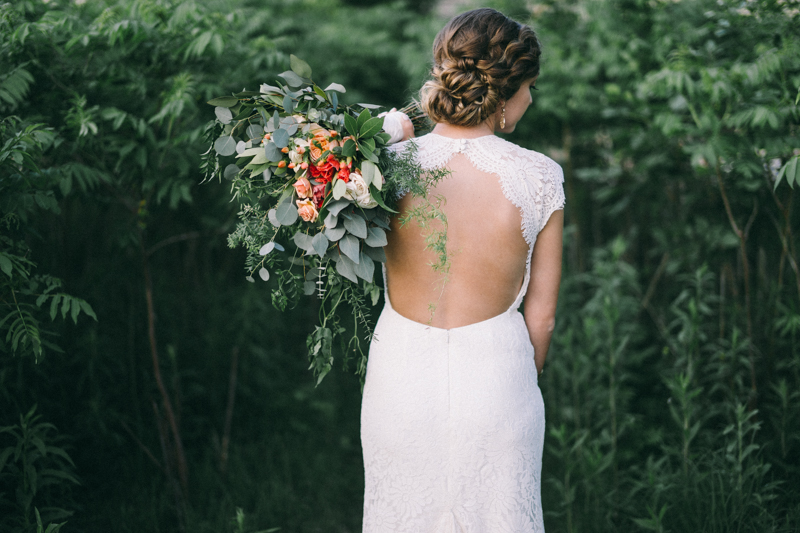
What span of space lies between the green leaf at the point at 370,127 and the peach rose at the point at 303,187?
0.69 ft

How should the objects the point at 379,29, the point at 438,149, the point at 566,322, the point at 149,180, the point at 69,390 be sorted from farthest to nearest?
1. the point at 379,29
2. the point at 566,322
3. the point at 69,390
4. the point at 149,180
5. the point at 438,149

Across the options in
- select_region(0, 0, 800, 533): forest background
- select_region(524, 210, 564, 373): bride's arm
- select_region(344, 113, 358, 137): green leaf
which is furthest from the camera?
select_region(0, 0, 800, 533): forest background

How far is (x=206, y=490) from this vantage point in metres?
3.29

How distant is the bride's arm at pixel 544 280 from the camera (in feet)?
6.40

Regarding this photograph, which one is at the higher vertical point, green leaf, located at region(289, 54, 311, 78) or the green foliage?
green leaf, located at region(289, 54, 311, 78)

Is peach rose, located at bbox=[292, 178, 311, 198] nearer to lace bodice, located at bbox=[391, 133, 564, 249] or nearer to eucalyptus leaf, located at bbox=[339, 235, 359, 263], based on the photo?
eucalyptus leaf, located at bbox=[339, 235, 359, 263]

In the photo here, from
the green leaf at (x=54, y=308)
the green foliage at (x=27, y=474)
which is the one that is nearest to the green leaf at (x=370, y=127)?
the green leaf at (x=54, y=308)

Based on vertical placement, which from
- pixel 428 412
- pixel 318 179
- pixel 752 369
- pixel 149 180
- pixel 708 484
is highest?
pixel 318 179

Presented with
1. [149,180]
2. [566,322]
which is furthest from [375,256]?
[566,322]

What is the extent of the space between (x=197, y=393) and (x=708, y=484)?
306 centimetres

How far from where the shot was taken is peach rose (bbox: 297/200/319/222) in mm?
1663

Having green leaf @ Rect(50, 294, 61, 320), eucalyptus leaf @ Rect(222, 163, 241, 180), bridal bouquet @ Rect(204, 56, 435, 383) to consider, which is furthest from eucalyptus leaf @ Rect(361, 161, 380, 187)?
green leaf @ Rect(50, 294, 61, 320)

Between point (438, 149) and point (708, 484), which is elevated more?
point (438, 149)

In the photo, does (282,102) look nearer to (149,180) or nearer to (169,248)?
(149,180)
